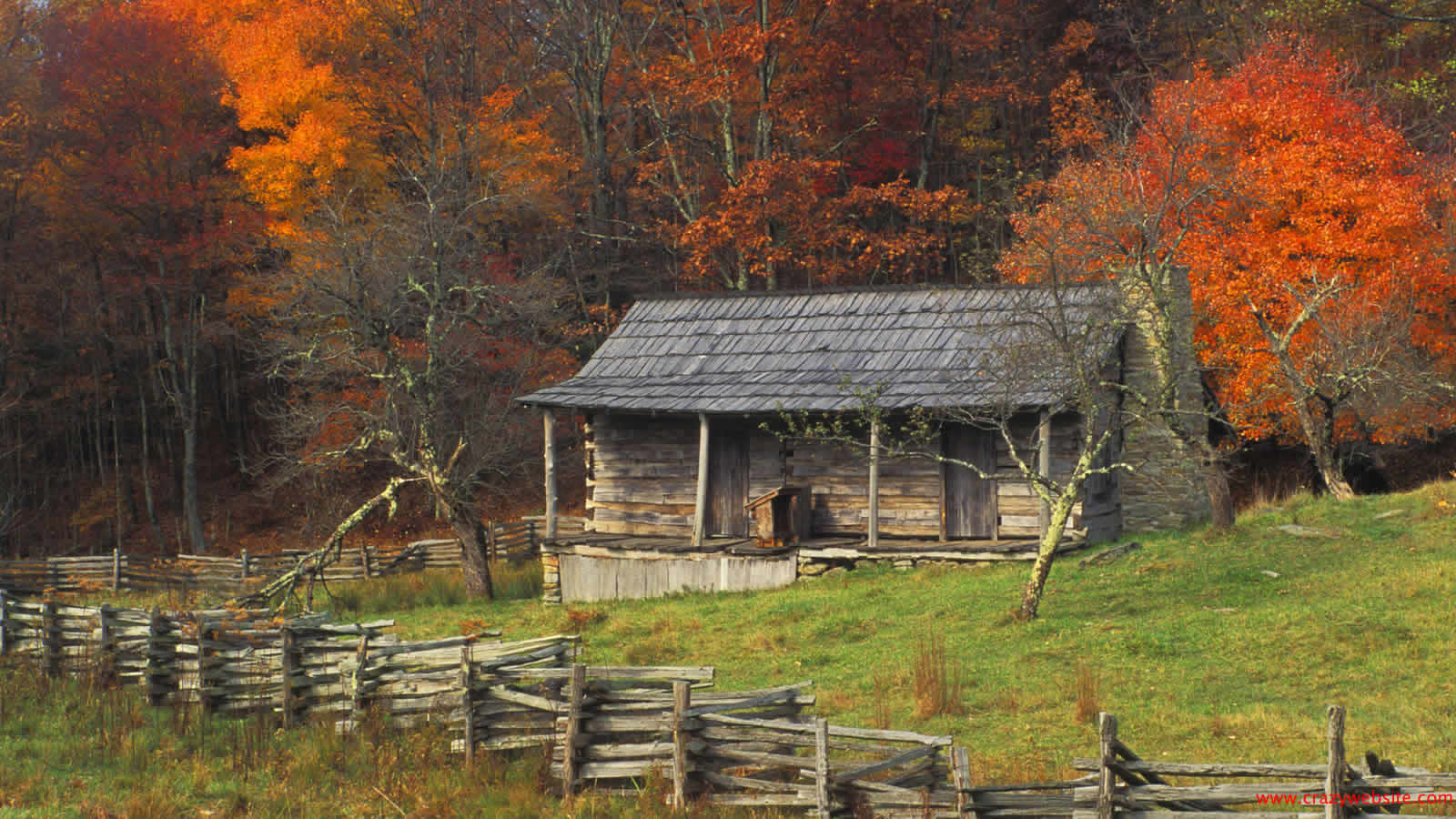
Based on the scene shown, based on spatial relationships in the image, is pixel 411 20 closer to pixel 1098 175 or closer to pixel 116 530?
pixel 116 530

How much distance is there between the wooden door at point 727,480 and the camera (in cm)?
2342

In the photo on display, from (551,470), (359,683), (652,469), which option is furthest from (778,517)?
(359,683)

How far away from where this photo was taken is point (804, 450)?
901 inches

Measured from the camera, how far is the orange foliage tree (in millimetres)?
25172

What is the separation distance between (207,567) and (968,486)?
1892 centimetres

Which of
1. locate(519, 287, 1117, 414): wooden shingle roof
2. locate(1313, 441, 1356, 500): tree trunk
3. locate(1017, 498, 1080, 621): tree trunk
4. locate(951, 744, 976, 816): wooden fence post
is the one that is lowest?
locate(951, 744, 976, 816): wooden fence post

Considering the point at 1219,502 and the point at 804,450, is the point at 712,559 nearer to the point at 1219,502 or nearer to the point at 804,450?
the point at 804,450

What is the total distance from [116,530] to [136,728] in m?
24.2

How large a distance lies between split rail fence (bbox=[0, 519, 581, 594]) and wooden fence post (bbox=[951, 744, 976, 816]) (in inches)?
850

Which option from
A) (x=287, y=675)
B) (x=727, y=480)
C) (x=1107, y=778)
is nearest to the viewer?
(x=1107, y=778)

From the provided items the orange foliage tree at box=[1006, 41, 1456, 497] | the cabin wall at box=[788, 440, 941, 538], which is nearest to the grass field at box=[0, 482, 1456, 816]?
the cabin wall at box=[788, 440, 941, 538]

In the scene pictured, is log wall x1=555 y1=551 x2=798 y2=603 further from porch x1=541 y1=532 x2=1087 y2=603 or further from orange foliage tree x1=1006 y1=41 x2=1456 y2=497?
orange foliage tree x1=1006 y1=41 x2=1456 y2=497

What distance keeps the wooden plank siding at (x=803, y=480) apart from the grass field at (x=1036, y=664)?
4.77 ft

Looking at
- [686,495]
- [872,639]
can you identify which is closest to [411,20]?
[686,495]
